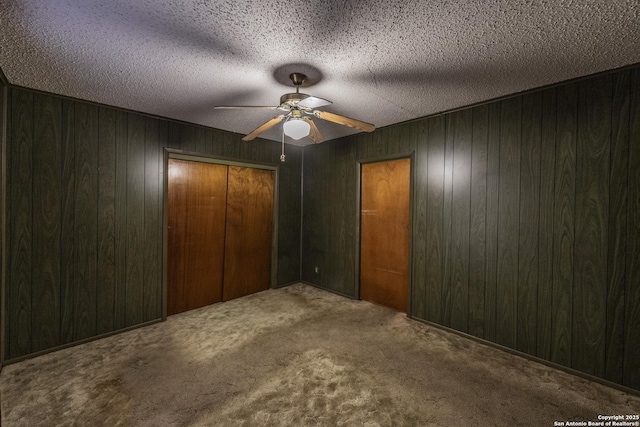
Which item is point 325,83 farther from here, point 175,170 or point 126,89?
point 175,170

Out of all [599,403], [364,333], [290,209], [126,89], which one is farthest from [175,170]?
[599,403]

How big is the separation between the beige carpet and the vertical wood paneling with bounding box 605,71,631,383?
0.91 ft

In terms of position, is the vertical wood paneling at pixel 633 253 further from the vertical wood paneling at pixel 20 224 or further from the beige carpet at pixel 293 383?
the vertical wood paneling at pixel 20 224

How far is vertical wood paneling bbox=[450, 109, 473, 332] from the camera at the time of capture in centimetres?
285

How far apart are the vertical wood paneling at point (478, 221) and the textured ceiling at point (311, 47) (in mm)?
297

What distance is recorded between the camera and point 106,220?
9.16 feet

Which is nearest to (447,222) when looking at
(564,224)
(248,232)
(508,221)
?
(508,221)

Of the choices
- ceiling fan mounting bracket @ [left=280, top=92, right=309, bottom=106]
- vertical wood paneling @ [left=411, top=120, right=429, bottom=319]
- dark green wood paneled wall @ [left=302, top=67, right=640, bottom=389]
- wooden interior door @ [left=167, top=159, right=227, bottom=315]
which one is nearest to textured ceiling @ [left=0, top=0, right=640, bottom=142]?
ceiling fan mounting bracket @ [left=280, top=92, right=309, bottom=106]

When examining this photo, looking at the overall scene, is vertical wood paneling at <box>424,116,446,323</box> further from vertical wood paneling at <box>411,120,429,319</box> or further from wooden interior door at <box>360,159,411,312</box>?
wooden interior door at <box>360,159,411,312</box>

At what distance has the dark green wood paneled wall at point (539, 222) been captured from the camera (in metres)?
2.06

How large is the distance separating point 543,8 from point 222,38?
1734 millimetres

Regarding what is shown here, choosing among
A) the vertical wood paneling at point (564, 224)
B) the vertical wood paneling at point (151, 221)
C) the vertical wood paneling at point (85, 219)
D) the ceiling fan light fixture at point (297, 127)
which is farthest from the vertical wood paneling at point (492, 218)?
the vertical wood paneling at point (85, 219)

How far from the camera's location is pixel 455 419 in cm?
176

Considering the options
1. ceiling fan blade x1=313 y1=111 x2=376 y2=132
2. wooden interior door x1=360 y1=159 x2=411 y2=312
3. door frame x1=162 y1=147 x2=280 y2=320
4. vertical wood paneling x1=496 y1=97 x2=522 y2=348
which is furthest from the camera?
wooden interior door x1=360 y1=159 x2=411 y2=312
